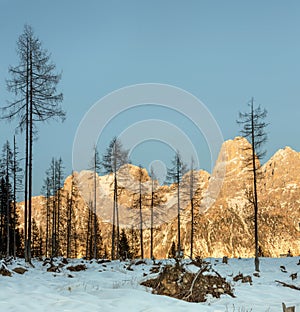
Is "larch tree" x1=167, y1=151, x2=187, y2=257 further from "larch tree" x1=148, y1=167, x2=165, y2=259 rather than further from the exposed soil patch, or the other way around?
the exposed soil patch

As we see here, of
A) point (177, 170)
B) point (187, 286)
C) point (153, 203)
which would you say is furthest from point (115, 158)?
point (187, 286)

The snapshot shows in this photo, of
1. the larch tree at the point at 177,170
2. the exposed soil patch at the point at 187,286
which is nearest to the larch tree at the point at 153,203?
the larch tree at the point at 177,170

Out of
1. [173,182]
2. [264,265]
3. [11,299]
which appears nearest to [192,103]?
[173,182]

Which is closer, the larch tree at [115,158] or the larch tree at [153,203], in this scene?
the larch tree at [115,158]

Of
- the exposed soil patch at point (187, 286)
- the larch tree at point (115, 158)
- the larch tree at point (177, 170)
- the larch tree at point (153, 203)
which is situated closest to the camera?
the exposed soil patch at point (187, 286)

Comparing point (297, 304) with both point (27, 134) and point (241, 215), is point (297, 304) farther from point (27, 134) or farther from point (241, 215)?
point (241, 215)

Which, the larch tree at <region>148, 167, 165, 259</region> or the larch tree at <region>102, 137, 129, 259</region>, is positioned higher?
the larch tree at <region>102, 137, 129, 259</region>

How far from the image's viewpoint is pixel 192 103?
1155 inches

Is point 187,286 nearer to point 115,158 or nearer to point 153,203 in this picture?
point 115,158

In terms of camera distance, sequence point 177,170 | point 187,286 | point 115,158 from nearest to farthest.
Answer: point 187,286 → point 115,158 → point 177,170

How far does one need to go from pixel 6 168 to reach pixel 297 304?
28.6m

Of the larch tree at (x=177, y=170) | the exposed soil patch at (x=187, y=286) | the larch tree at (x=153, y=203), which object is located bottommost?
the exposed soil patch at (x=187, y=286)

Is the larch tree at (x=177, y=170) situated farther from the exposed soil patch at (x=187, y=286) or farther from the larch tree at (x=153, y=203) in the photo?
the exposed soil patch at (x=187, y=286)

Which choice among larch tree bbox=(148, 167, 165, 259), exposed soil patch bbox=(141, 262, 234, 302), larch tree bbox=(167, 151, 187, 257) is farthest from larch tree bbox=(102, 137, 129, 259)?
exposed soil patch bbox=(141, 262, 234, 302)
